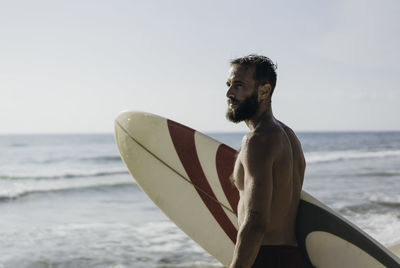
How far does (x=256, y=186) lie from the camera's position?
56.6 inches

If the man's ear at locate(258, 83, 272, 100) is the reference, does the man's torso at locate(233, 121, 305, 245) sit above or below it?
below

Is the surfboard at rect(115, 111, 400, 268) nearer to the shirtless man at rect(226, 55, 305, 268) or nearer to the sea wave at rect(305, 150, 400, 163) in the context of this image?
the shirtless man at rect(226, 55, 305, 268)

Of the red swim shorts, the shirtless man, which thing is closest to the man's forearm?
the shirtless man

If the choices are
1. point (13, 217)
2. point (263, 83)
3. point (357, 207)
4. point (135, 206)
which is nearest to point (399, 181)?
point (357, 207)

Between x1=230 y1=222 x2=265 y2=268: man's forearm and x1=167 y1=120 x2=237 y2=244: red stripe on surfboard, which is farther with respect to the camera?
x1=167 y1=120 x2=237 y2=244: red stripe on surfboard

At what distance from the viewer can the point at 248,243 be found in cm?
142

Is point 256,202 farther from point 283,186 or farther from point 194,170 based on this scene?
point 194,170

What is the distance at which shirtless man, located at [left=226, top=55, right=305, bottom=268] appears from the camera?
4.70 feet

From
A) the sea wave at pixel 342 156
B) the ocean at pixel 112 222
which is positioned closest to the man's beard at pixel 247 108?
the ocean at pixel 112 222

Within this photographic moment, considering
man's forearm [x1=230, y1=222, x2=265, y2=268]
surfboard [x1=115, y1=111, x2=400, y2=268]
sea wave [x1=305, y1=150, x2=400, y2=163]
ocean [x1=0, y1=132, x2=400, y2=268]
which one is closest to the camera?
man's forearm [x1=230, y1=222, x2=265, y2=268]

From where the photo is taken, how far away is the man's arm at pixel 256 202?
1.42m

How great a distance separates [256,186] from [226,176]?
4.70 ft

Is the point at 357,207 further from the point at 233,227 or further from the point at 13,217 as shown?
the point at 13,217

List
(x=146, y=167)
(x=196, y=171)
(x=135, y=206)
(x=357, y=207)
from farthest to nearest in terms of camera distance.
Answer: (x=135, y=206)
(x=357, y=207)
(x=146, y=167)
(x=196, y=171)
